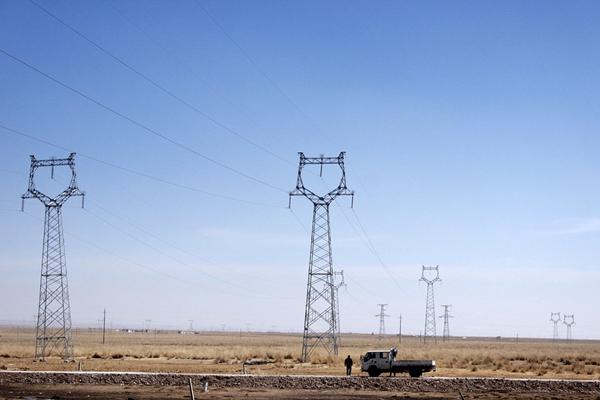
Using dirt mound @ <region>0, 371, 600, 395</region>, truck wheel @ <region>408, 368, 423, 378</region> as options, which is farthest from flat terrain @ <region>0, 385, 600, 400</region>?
truck wheel @ <region>408, 368, 423, 378</region>

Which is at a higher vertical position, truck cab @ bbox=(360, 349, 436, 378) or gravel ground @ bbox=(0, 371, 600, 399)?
truck cab @ bbox=(360, 349, 436, 378)

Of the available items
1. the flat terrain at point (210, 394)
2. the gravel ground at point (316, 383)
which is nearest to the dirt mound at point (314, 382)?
the gravel ground at point (316, 383)

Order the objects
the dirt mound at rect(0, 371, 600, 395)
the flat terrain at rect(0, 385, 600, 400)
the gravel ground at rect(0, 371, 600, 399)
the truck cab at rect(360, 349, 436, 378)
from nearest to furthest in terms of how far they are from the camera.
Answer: the flat terrain at rect(0, 385, 600, 400)
the gravel ground at rect(0, 371, 600, 399)
the dirt mound at rect(0, 371, 600, 395)
the truck cab at rect(360, 349, 436, 378)

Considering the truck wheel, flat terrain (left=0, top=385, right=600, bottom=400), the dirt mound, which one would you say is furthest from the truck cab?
flat terrain (left=0, top=385, right=600, bottom=400)

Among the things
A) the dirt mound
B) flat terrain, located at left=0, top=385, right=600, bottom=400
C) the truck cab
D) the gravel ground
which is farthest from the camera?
the truck cab

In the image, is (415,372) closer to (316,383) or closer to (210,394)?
(316,383)

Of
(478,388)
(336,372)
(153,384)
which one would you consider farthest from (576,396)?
(153,384)

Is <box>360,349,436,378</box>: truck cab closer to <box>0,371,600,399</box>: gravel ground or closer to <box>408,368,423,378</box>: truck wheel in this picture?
<box>408,368,423,378</box>: truck wheel

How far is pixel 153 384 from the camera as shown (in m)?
51.0

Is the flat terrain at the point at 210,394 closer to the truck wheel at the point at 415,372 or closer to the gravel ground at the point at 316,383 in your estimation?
the gravel ground at the point at 316,383

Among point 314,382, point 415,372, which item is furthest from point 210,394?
point 415,372

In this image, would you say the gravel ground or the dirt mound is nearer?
the gravel ground

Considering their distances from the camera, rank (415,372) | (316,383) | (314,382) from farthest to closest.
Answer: (415,372) → (314,382) → (316,383)

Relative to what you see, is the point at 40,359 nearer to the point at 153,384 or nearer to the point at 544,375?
the point at 153,384
